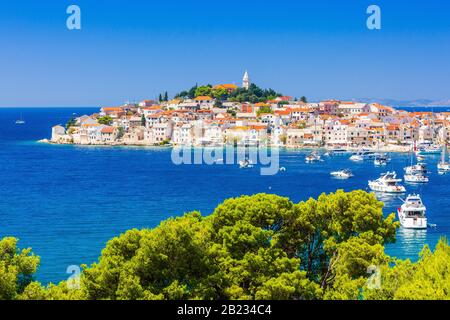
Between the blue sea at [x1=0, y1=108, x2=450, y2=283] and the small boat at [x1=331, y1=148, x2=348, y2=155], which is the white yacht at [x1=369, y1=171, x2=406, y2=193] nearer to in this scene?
the blue sea at [x1=0, y1=108, x2=450, y2=283]

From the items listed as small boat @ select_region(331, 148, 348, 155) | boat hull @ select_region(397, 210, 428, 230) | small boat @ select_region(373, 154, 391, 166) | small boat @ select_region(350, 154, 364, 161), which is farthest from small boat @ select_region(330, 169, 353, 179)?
small boat @ select_region(331, 148, 348, 155)

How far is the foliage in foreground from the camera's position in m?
4.99

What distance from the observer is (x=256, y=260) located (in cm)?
561

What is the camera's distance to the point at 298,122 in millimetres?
43562

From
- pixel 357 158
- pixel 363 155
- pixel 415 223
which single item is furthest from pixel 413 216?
pixel 363 155

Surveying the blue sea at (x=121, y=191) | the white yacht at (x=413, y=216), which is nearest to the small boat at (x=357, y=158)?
the blue sea at (x=121, y=191)

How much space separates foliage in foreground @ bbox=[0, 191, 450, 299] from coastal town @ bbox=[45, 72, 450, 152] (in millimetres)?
30740

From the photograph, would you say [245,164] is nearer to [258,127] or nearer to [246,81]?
[258,127]

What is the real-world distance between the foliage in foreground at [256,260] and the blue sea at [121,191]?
462 centimetres

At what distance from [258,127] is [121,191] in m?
20.5

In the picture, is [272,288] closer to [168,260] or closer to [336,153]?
[168,260]

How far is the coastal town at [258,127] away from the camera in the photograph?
38594mm

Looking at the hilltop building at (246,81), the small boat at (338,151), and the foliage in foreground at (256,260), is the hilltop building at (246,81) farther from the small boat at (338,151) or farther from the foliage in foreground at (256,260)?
the foliage in foreground at (256,260)
